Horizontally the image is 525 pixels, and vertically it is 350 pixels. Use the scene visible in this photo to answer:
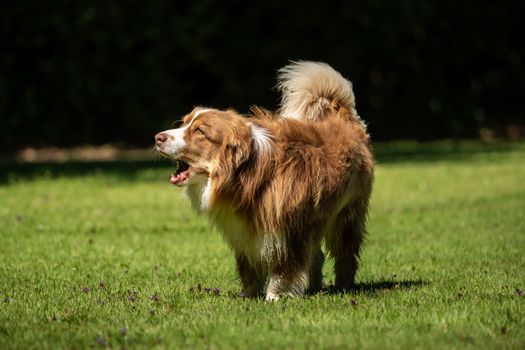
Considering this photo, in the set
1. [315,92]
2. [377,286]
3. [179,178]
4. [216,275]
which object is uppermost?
[315,92]

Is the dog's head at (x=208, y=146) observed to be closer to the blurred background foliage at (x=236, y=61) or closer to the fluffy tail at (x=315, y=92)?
the fluffy tail at (x=315, y=92)

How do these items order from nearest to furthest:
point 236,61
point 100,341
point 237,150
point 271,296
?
1. point 100,341
2. point 237,150
3. point 271,296
4. point 236,61

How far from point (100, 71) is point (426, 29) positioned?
9.11 meters

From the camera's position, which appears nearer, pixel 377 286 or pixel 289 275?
pixel 289 275

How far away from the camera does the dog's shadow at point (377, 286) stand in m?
6.88

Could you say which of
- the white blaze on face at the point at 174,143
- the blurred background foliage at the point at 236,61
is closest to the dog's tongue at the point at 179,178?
the white blaze on face at the point at 174,143

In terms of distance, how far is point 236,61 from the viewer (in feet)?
72.9

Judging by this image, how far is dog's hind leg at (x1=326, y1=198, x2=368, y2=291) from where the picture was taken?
7090mm

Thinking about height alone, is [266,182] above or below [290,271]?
above

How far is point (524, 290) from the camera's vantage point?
674 centimetres

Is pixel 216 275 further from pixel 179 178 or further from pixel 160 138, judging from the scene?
pixel 160 138

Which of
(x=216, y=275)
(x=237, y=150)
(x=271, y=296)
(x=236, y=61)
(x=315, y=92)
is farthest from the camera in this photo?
(x=236, y=61)

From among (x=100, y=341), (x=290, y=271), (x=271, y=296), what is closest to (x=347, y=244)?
(x=290, y=271)

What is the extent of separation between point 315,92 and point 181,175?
1720mm
